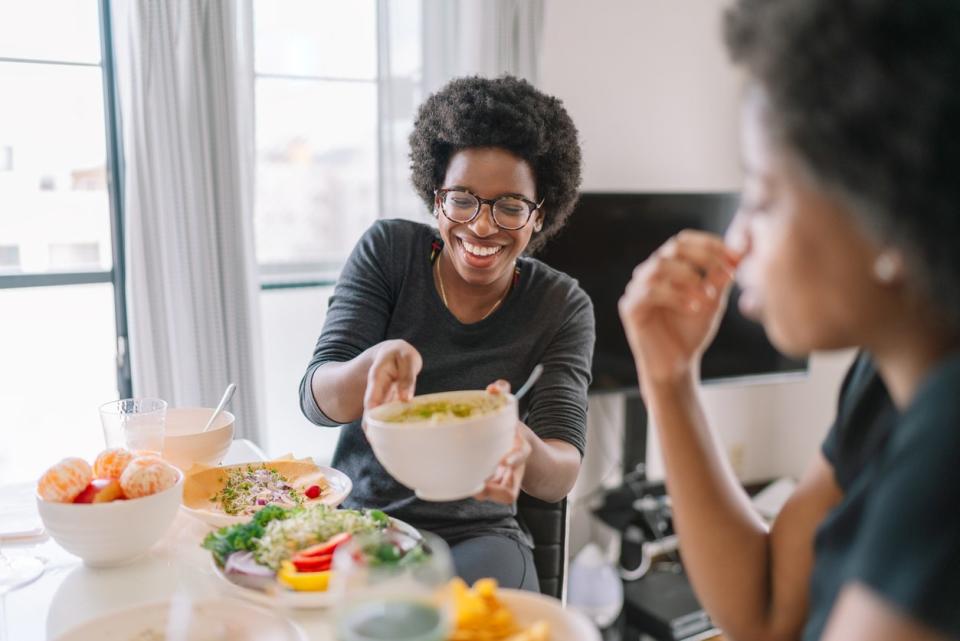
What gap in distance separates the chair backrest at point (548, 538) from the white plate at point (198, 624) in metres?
0.77

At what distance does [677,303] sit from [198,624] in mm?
664

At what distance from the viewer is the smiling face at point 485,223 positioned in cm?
162

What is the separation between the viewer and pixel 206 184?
2395 millimetres

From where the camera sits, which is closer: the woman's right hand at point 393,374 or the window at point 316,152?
the woman's right hand at point 393,374

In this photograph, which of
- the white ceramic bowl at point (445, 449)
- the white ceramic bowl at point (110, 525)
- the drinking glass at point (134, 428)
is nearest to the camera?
the white ceramic bowl at point (445, 449)

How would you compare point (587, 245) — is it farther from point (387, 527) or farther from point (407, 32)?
point (387, 527)

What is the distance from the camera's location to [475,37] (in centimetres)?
274

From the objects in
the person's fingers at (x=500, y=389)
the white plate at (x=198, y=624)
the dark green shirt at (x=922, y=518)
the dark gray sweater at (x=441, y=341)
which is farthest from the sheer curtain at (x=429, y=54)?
the dark green shirt at (x=922, y=518)

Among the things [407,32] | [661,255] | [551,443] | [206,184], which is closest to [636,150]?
[407,32]

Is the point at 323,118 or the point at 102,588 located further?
the point at 323,118

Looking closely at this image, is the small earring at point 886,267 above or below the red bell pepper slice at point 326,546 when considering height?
above

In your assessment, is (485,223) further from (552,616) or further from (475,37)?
(475,37)

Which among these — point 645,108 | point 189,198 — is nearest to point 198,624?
point 189,198

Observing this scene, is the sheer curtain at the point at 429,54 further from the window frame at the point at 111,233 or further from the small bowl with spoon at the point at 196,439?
the small bowl with spoon at the point at 196,439
